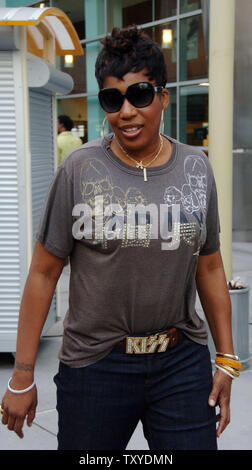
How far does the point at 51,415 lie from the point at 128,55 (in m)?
2.85

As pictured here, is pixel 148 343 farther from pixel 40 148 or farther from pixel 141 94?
pixel 40 148

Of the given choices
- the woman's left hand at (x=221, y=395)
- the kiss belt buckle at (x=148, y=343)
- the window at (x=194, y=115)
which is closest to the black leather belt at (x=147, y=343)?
the kiss belt buckle at (x=148, y=343)

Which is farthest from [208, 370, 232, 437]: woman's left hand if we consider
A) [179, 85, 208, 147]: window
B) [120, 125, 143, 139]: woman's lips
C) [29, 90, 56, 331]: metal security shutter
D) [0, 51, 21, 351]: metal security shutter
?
[179, 85, 208, 147]: window

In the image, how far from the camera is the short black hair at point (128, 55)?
6.60 ft

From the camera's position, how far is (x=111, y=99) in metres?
2.06

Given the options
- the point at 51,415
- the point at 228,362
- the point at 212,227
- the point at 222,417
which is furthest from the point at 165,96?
the point at 51,415

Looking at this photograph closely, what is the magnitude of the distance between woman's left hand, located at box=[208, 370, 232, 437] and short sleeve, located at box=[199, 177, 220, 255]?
16.8 inches

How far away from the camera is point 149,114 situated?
6.84 ft

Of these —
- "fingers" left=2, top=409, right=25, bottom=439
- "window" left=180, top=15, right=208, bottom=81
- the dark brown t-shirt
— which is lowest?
"fingers" left=2, top=409, right=25, bottom=439

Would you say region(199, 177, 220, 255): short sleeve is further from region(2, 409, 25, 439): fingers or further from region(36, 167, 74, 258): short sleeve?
region(2, 409, 25, 439): fingers

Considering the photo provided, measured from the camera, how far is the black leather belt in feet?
6.64

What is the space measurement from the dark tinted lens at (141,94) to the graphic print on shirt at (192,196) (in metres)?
0.25
